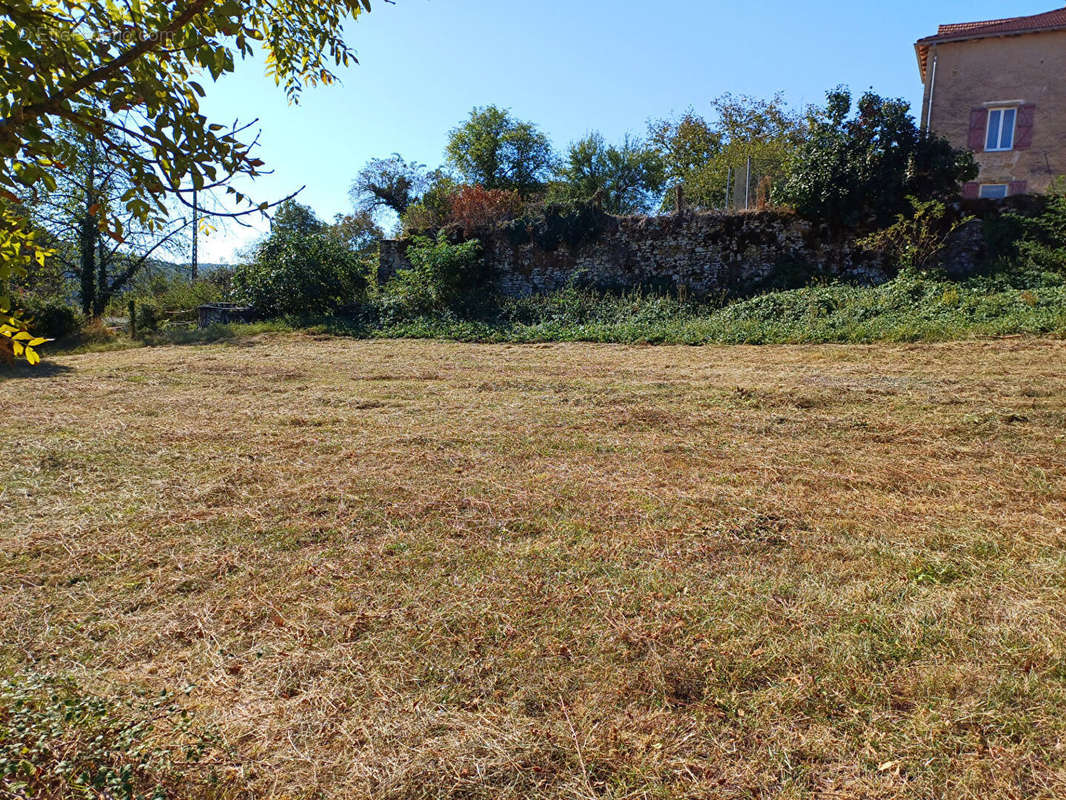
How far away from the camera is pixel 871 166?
12.7 metres

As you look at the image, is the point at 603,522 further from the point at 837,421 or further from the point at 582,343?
the point at 582,343

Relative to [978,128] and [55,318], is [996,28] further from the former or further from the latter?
[55,318]

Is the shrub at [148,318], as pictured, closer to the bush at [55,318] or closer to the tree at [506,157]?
the bush at [55,318]

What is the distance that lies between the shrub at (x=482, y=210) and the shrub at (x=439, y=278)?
3.54 ft

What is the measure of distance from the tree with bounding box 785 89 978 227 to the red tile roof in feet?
26.4

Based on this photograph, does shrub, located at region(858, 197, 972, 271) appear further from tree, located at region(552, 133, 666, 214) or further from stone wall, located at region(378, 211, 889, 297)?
tree, located at region(552, 133, 666, 214)

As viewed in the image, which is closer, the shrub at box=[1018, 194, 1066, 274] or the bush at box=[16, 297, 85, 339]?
the shrub at box=[1018, 194, 1066, 274]

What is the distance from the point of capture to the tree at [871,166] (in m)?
12.6

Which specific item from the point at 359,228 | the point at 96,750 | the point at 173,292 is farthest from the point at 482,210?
the point at 359,228

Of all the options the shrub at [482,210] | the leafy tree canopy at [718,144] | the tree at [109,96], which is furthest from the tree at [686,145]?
the tree at [109,96]

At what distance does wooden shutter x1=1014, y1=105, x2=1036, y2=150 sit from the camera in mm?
17750

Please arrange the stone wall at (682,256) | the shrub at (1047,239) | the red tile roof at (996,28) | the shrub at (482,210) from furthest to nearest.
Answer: the red tile roof at (996,28) < the shrub at (482,210) < the stone wall at (682,256) < the shrub at (1047,239)

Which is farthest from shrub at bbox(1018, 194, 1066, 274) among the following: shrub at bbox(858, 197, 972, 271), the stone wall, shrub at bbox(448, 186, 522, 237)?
shrub at bbox(448, 186, 522, 237)

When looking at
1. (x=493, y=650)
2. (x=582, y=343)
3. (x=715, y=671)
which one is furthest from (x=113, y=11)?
(x=582, y=343)
